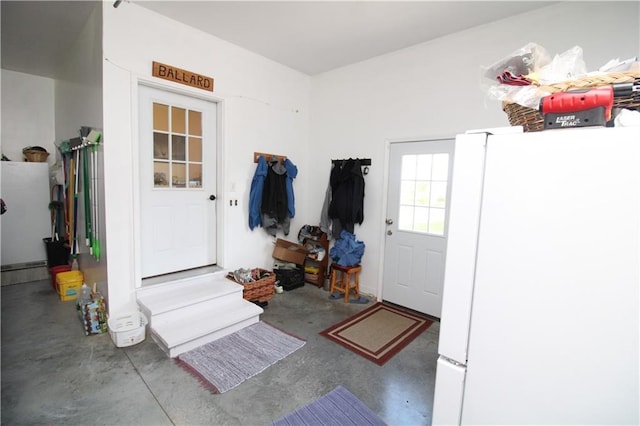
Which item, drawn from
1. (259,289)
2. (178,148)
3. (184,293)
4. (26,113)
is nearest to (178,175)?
(178,148)

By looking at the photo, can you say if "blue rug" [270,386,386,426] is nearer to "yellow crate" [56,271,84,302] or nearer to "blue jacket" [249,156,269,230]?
"blue jacket" [249,156,269,230]

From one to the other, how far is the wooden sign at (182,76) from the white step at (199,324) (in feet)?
7.60

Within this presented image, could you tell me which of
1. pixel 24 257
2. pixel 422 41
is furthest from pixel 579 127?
pixel 24 257

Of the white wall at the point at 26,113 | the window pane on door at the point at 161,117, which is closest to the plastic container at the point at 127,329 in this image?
the window pane on door at the point at 161,117

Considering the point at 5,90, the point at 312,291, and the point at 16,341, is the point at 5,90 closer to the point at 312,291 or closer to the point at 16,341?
the point at 16,341

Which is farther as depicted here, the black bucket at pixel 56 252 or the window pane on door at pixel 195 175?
the black bucket at pixel 56 252

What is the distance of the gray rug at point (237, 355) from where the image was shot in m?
2.11

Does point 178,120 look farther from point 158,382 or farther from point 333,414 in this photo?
point 333,414

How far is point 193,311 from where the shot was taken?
280cm

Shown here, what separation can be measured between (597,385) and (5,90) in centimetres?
675

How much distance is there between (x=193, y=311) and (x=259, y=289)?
77 centimetres

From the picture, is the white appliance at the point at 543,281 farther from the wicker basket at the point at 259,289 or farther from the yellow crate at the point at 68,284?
the yellow crate at the point at 68,284

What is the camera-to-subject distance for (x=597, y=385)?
0.65m

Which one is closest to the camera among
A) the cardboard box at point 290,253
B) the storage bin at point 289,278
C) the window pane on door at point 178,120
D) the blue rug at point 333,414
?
the blue rug at point 333,414
